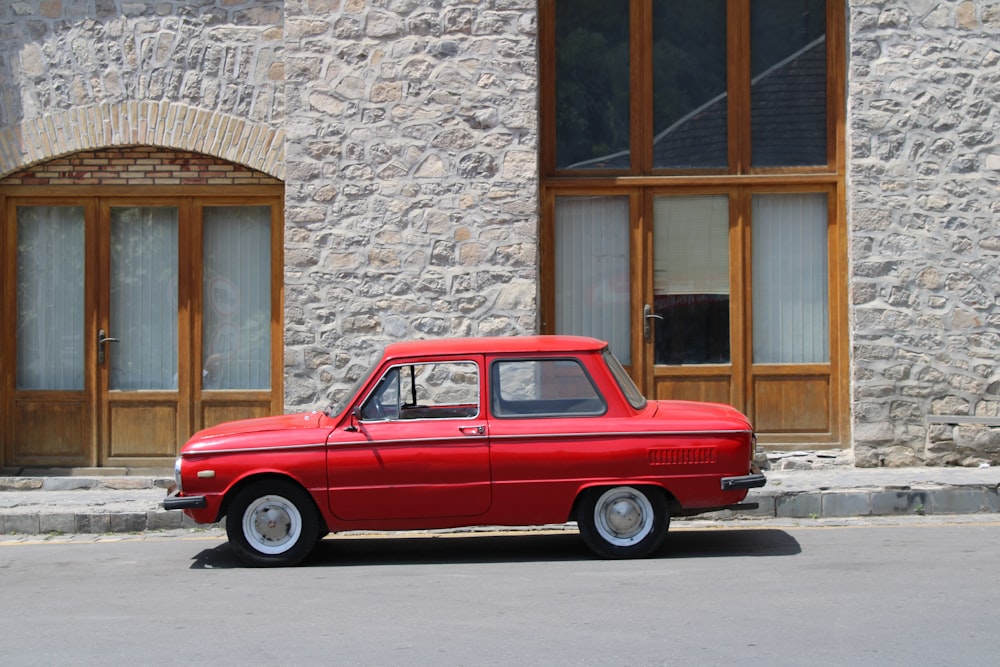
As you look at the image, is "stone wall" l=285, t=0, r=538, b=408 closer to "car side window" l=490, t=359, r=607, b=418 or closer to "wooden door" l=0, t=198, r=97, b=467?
"wooden door" l=0, t=198, r=97, b=467

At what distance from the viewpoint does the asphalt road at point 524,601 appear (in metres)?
5.79

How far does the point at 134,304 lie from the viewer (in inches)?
487

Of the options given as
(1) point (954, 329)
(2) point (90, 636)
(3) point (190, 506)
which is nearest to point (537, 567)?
(3) point (190, 506)

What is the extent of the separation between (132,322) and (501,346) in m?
5.28

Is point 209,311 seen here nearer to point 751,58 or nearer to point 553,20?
point 553,20

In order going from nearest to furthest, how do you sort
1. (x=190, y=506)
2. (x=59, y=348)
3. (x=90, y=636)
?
(x=90, y=636) < (x=190, y=506) < (x=59, y=348)

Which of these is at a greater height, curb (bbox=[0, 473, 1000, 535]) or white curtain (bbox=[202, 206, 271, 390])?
white curtain (bbox=[202, 206, 271, 390])

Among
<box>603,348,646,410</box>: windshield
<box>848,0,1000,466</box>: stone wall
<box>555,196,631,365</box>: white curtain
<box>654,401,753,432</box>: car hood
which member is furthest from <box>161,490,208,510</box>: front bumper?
<box>848,0,1000,466</box>: stone wall

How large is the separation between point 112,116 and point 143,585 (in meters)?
5.74

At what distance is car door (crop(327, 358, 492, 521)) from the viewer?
8.21 m

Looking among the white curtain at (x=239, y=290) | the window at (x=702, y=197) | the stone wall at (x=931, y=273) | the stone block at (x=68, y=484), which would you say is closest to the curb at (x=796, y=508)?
the stone wall at (x=931, y=273)

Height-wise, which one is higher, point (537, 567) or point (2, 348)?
point (2, 348)

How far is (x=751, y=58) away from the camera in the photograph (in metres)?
12.1

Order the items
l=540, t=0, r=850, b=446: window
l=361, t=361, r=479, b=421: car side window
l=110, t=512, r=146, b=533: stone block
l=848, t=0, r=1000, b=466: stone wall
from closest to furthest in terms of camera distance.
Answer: l=361, t=361, r=479, b=421: car side window < l=110, t=512, r=146, b=533: stone block < l=848, t=0, r=1000, b=466: stone wall < l=540, t=0, r=850, b=446: window
